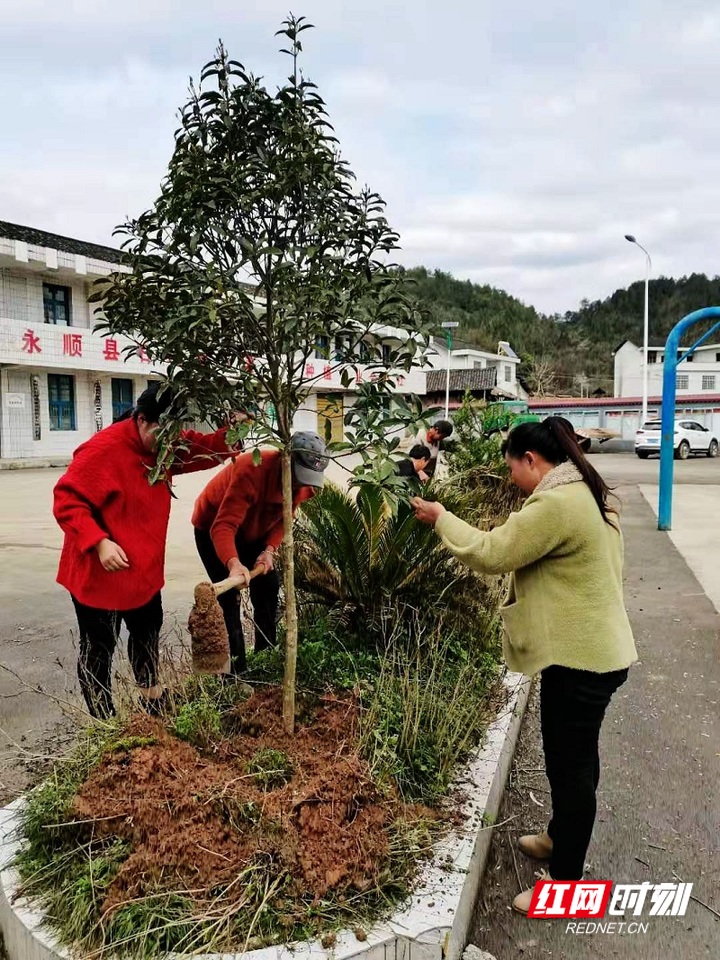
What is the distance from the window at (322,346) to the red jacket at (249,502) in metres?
0.70

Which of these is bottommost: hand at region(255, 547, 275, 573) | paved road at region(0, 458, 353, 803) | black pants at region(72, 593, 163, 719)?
paved road at region(0, 458, 353, 803)

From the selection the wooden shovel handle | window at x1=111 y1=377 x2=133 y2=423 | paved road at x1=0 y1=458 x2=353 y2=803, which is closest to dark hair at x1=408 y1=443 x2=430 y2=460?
paved road at x1=0 y1=458 x2=353 y2=803

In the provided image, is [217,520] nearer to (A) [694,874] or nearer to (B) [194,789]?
(B) [194,789]

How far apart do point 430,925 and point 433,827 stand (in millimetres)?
473

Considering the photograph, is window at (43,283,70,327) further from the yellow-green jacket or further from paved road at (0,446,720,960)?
the yellow-green jacket

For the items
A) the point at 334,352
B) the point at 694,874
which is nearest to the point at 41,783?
the point at 334,352

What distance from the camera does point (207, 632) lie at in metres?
2.78

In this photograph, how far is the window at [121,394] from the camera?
89.0 ft

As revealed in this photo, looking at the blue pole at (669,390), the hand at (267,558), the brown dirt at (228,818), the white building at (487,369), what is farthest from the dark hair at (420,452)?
the white building at (487,369)

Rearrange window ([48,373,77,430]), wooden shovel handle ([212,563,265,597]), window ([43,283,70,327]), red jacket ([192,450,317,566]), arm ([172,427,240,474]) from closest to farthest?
1. wooden shovel handle ([212,563,265,597])
2. arm ([172,427,240,474])
3. red jacket ([192,450,317,566])
4. window ([43,283,70,327])
5. window ([48,373,77,430])

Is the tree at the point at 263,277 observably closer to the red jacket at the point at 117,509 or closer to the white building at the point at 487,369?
the red jacket at the point at 117,509

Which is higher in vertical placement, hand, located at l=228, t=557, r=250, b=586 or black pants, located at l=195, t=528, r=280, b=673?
hand, located at l=228, t=557, r=250, b=586

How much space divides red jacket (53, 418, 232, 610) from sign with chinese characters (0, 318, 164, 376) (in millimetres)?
18937

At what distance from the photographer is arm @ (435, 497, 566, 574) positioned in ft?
7.89
